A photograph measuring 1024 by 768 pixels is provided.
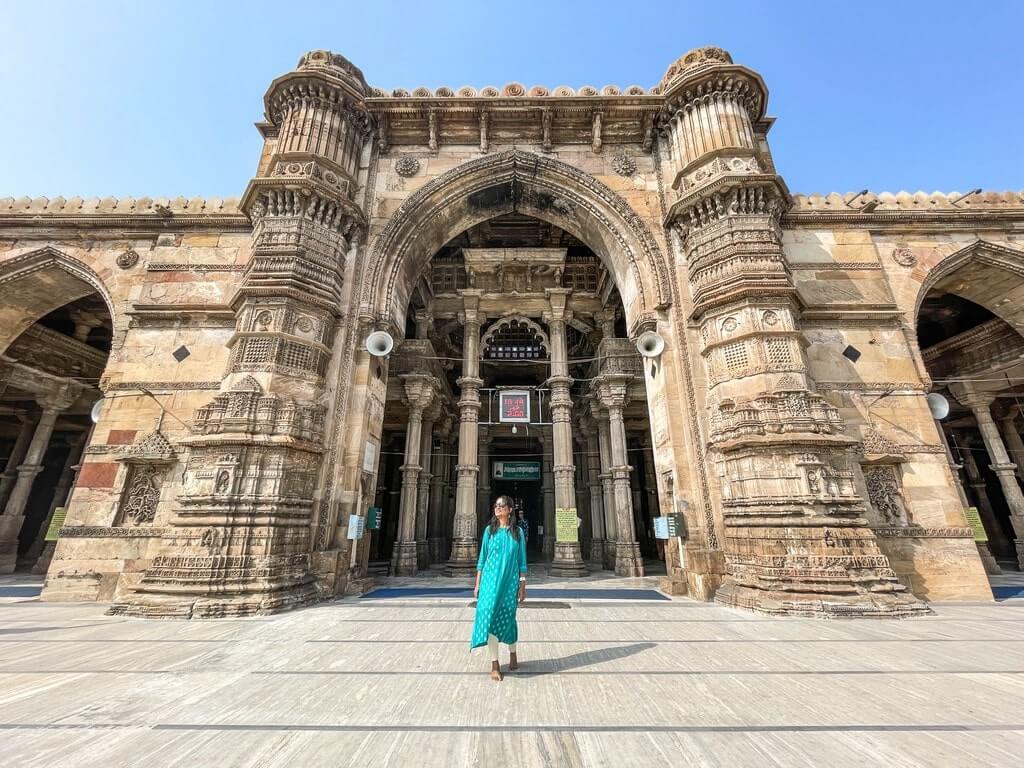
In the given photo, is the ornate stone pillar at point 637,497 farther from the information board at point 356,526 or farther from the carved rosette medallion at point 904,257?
the information board at point 356,526

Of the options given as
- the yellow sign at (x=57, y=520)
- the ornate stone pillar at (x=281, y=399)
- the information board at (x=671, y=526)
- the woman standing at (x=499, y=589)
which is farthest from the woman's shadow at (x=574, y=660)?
the yellow sign at (x=57, y=520)

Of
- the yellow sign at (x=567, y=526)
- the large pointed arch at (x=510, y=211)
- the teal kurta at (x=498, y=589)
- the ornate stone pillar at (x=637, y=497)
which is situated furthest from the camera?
the ornate stone pillar at (x=637, y=497)

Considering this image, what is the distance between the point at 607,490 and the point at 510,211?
1027 cm

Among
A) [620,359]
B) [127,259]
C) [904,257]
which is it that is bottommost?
→ [620,359]

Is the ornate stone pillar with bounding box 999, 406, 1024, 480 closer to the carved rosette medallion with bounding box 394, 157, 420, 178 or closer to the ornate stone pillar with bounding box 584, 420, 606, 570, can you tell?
the ornate stone pillar with bounding box 584, 420, 606, 570

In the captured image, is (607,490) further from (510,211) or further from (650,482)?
(510,211)

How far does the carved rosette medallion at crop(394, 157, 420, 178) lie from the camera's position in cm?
1045

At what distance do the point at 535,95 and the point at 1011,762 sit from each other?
1303 cm

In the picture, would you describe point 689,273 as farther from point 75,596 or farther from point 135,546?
point 75,596

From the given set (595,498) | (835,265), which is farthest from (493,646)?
(595,498)

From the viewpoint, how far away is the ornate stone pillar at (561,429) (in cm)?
1177

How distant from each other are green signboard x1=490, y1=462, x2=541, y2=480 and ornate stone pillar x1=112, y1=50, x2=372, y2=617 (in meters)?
8.30

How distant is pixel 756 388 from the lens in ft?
24.0

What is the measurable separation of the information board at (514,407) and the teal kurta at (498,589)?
8282mm
